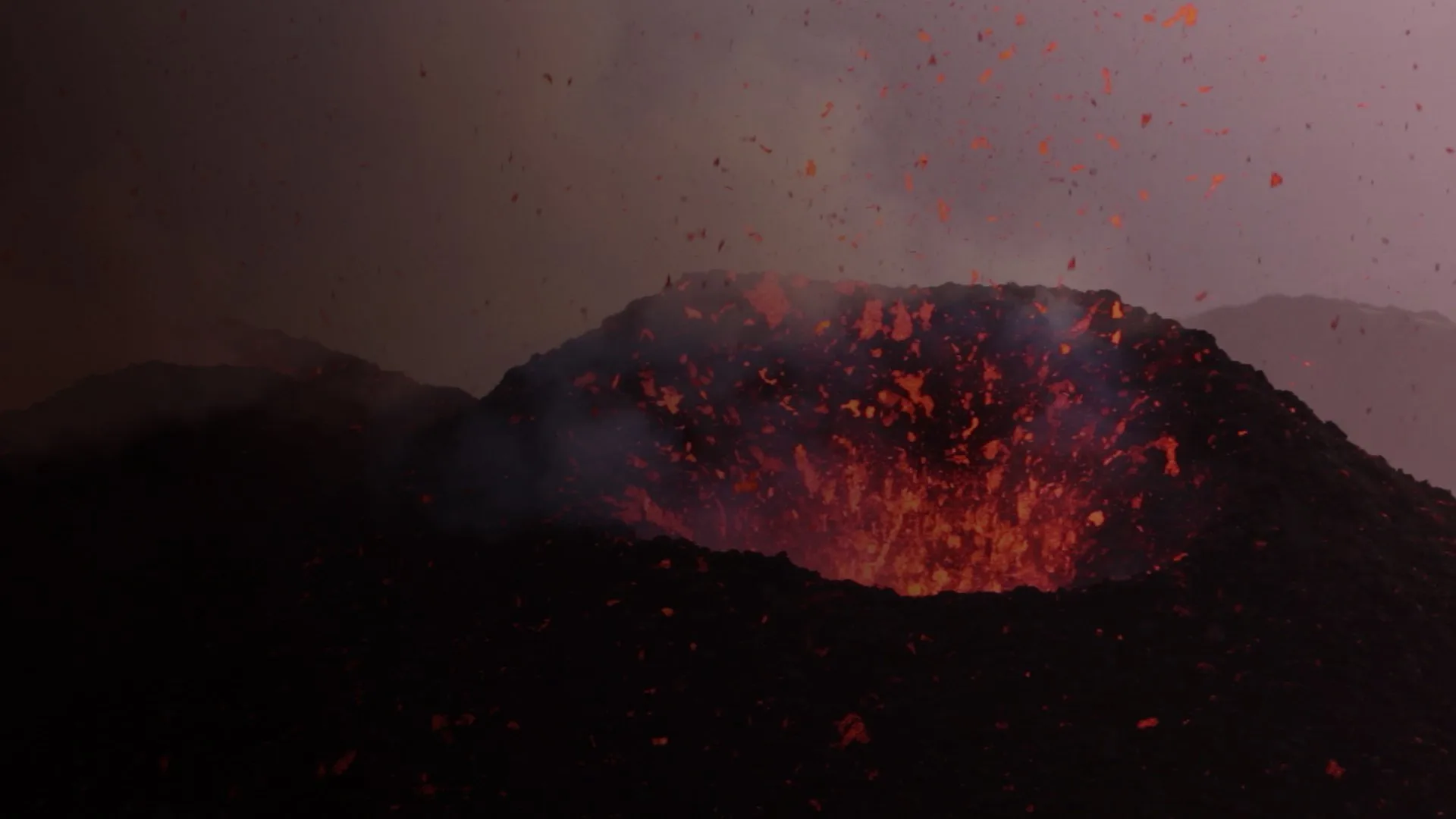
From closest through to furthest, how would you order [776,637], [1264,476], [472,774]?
[472,774] < [776,637] < [1264,476]

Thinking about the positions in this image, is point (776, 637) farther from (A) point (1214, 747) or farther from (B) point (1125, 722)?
(A) point (1214, 747)

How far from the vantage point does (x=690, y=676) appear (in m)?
6.76

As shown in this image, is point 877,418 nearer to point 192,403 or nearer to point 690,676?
point 690,676

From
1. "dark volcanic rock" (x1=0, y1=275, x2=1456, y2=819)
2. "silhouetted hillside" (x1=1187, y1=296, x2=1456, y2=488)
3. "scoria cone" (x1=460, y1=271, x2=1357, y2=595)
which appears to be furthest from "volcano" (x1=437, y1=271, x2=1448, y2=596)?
"silhouetted hillside" (x1=1187, y1=296, x2=1456, y2=488)

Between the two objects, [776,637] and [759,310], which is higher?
[759,310]

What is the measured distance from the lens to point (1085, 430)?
10.4 metres

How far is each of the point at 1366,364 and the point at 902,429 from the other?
218 feet

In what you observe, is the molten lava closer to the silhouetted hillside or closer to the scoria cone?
the scoria cone

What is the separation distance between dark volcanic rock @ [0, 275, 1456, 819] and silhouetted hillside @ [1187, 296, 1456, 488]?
53.8 metres

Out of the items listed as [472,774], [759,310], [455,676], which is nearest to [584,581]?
[455,676]

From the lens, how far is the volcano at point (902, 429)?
9328 millimetres

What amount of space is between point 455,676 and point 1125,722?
14.0 feet

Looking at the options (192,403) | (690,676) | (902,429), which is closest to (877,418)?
(902,429)

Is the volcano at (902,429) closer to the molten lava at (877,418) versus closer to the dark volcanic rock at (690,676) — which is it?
the molten lava at (877,418)
